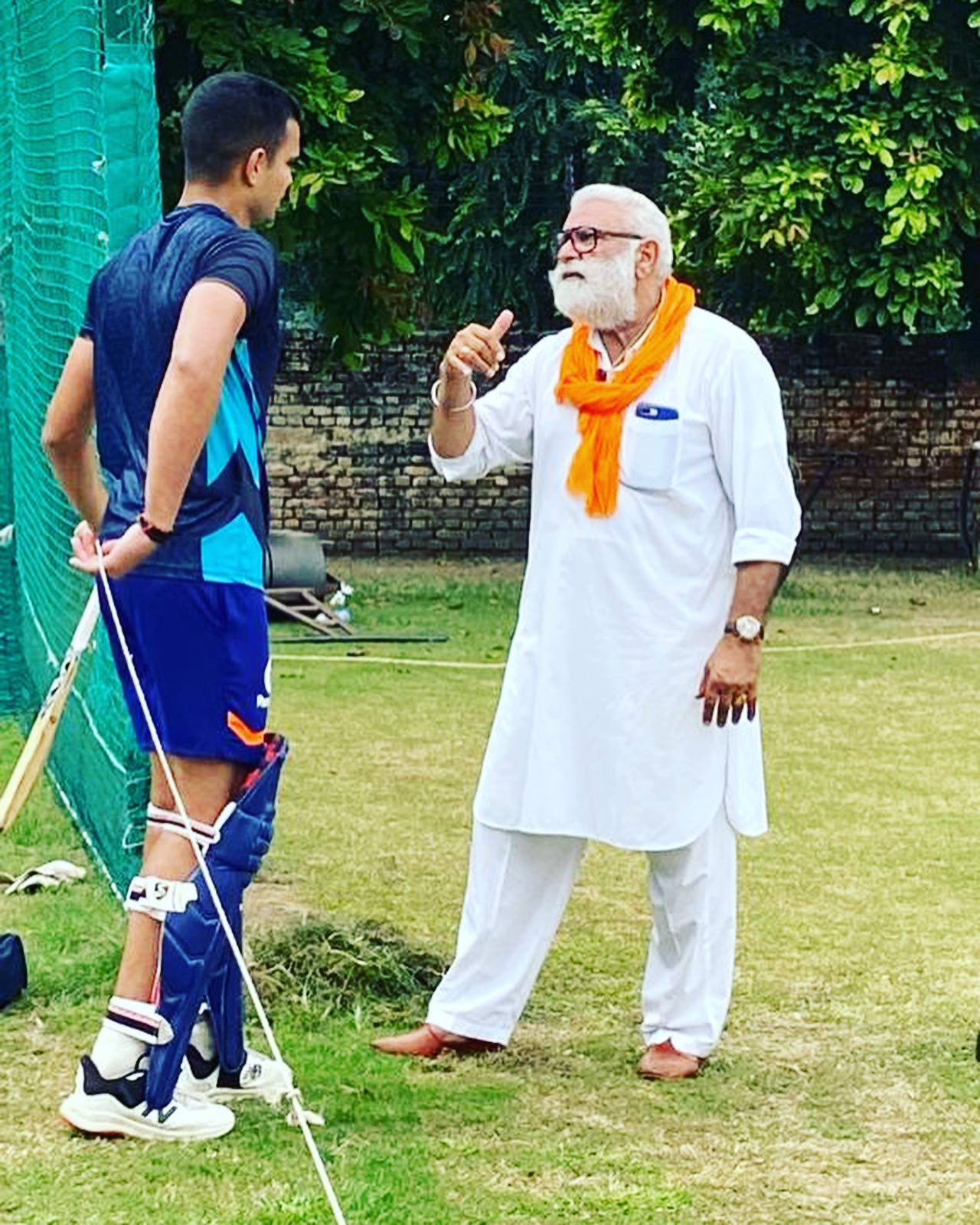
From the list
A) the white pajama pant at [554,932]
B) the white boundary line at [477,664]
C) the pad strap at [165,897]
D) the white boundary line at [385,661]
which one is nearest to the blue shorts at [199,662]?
the pad strap at [165,897]

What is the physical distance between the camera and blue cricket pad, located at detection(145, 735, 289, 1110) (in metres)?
4.73

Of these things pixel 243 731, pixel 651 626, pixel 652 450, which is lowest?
pixel 243 731

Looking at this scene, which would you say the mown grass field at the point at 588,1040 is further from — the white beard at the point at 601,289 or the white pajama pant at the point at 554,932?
the white beard at the point at 601,289

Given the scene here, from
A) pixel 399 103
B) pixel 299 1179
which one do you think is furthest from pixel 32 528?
pixel 399 103

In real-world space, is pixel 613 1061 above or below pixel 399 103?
below

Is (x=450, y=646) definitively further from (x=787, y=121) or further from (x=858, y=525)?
(x=858, y=525)

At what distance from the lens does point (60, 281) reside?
789 centimetres

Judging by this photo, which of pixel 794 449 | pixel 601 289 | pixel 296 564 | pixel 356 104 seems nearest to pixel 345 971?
pixel 601 289

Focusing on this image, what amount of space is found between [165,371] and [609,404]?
3.83 ft

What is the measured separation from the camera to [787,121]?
733 inches

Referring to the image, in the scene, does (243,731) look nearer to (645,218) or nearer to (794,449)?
(645,218)

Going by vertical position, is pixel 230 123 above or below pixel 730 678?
above

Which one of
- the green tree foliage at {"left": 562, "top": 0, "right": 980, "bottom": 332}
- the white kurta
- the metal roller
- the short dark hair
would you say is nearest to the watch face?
the white kurta

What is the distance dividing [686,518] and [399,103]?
10068mm
